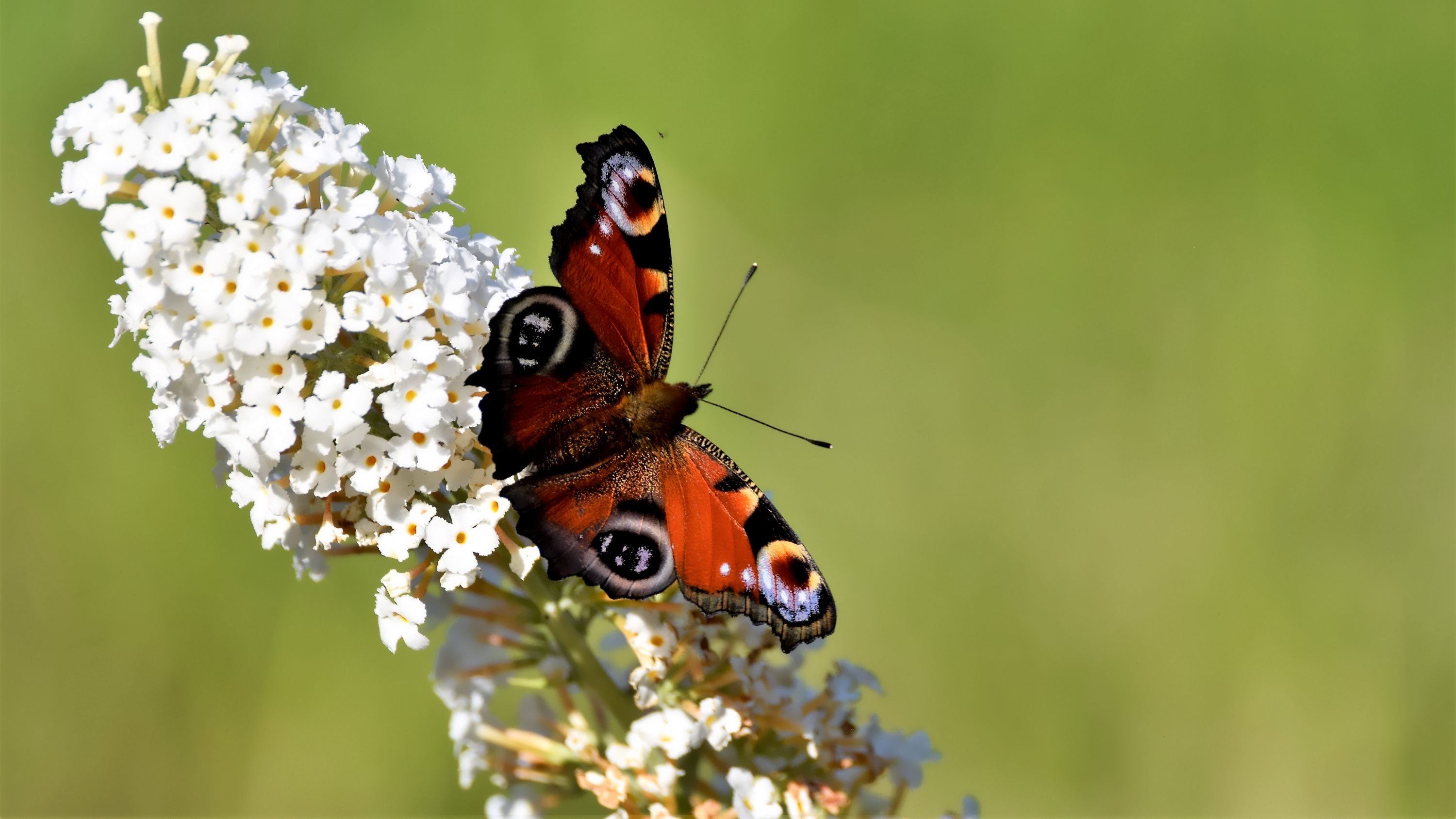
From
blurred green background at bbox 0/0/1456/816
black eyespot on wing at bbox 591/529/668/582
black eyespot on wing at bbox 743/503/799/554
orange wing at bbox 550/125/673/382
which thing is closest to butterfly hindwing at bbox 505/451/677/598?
black eyespot on wing at bbox 591/529/668/582

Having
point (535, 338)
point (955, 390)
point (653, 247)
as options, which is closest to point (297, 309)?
point (535, 338)

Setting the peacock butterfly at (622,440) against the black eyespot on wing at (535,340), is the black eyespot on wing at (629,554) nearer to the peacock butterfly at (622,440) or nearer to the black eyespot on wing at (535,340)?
the peacock butterfly at (622,440)

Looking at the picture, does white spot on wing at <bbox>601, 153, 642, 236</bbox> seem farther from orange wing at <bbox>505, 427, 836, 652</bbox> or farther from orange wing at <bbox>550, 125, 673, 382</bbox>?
orange wing at <bbox>505, 427, 836, 652</bbox>

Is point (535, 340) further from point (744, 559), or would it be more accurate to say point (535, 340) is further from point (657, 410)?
point (744, 559)

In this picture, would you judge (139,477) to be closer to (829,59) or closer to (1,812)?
(1,812)

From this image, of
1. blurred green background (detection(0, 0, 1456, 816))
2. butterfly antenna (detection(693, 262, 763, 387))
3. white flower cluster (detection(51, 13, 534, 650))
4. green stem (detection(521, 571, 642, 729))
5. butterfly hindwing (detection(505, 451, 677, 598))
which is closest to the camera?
white flower cluster (detection(51, 13, 534, 650))

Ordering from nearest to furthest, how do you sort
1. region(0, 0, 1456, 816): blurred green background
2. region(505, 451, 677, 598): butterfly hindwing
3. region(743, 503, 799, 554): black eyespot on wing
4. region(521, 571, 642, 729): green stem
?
1. region(505, 451, 677, 598): butterfly hindwing
2. region(743, 503, 799, 554): black eyespot on wing
3. region(521, 571, 642, 729): green stem
4. region(0, 0, 1456, 816): blurred green background
